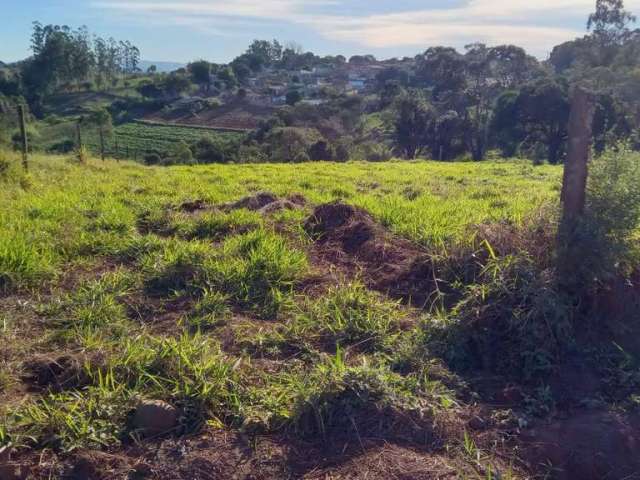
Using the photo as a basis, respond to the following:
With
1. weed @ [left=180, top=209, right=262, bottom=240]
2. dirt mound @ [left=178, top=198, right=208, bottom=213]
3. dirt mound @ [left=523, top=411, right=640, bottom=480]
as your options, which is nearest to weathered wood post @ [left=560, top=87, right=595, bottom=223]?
dirt mound @ [left=523, top=411, right=640, bottom=480]

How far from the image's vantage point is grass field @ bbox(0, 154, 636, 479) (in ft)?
9.04

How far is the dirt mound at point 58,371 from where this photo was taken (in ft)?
10.6

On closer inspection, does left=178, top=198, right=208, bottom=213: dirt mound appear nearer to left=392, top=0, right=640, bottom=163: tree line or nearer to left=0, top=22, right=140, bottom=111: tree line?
left=392, top=0, right=640, bottom=163: tree line

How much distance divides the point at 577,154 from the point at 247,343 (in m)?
2.51

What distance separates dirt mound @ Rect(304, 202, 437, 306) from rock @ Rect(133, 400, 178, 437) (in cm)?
205

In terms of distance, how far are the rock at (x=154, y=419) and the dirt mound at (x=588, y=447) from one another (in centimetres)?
169

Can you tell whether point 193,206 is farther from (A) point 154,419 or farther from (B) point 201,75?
(B) point 201,75

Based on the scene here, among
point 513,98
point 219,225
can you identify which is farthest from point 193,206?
point 513,98

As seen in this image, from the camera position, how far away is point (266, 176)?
1046 cm

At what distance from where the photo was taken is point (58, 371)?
11.0 ft

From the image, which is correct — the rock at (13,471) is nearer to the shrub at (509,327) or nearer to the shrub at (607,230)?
the shrub at (509,327)

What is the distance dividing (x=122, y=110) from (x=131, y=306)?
4979 centimetres

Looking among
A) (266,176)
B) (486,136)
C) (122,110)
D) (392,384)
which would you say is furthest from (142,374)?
(122,110)

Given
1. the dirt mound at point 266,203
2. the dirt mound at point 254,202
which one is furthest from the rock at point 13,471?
the dirt mound at point 254,202
